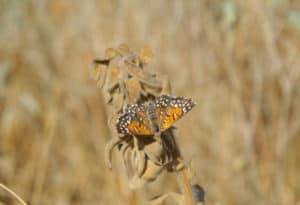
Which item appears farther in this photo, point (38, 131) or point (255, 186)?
point (38, 131)

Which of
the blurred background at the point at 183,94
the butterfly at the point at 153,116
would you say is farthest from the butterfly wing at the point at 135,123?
the blurred background at the point at 183,94

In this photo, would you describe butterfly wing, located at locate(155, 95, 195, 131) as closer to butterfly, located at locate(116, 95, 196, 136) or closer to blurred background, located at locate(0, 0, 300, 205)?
butterfly, located at locate(116, 95, 196, 136)

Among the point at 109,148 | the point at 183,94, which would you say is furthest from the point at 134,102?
the point at 183,94

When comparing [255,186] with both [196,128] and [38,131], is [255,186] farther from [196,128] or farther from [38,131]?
[38,131]

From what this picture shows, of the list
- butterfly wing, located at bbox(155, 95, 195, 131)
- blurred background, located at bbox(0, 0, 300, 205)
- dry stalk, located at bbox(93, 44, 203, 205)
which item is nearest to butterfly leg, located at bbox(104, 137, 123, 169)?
dry stalk, located at bbox(93, 44, 203, 205)

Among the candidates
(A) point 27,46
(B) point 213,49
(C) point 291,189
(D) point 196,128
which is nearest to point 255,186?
(C) point 291,189

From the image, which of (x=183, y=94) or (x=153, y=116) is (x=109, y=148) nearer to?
(x=153, y=116)

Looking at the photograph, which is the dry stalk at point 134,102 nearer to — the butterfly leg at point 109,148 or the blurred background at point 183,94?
the butterfly leg at point 109,148
